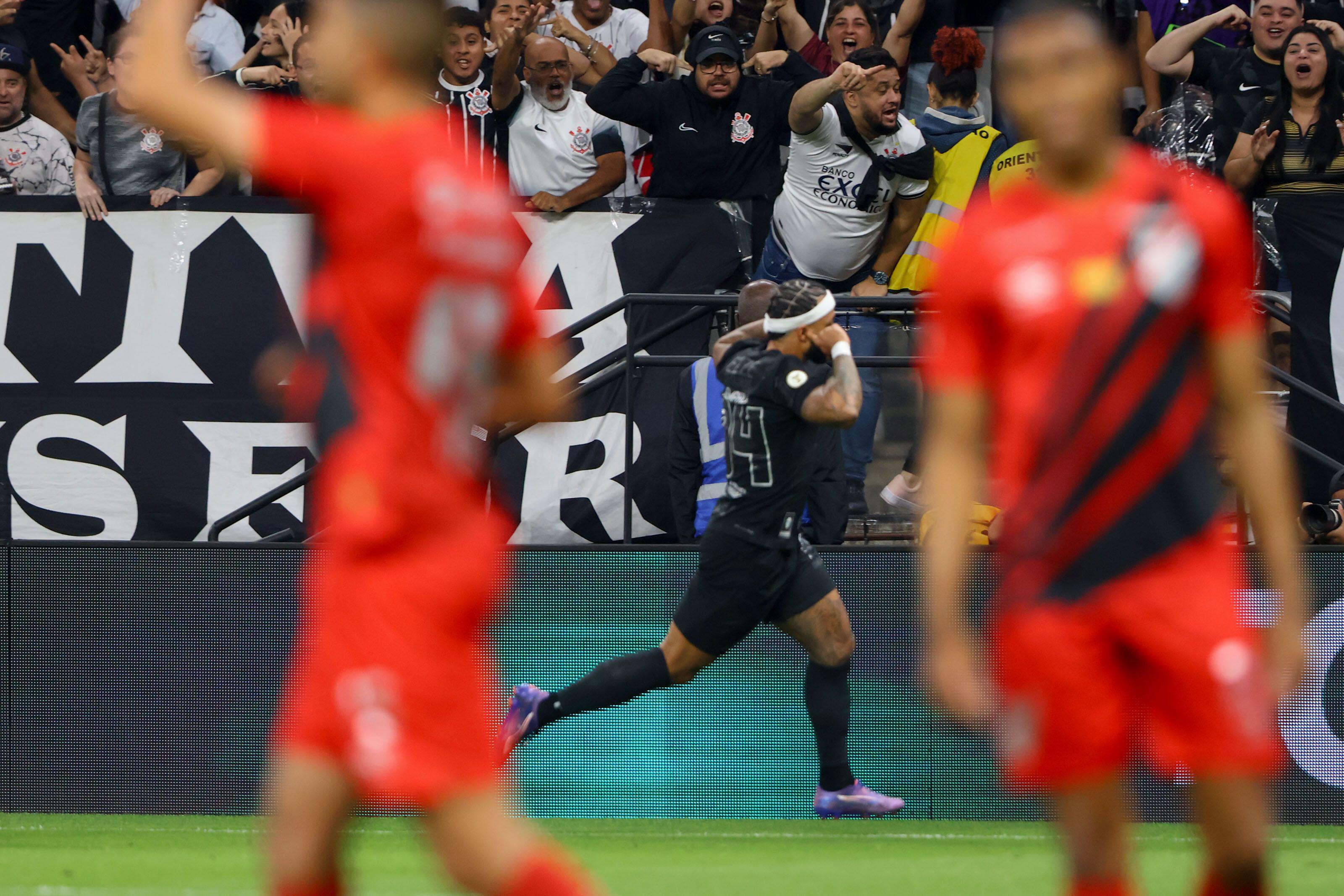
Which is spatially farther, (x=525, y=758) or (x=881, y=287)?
(x=881, y=287)

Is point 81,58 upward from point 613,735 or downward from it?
upward

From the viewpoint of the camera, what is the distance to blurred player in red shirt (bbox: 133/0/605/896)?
3.00 metres

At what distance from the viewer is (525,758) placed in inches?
304

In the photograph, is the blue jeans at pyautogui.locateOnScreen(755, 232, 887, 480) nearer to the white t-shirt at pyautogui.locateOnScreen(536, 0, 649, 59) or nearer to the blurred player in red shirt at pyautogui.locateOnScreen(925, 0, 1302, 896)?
the white t-shirt at pyautogui.locateOnScreen(536, 0, 649, 59)

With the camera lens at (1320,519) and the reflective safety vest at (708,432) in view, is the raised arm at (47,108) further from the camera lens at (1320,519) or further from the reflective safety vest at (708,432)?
the camera lens at (1320,519)

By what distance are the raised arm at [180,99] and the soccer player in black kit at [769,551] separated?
391 cm

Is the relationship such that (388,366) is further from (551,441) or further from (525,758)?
(551,441)

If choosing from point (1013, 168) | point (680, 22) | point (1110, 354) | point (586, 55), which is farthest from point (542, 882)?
point (680, 22)

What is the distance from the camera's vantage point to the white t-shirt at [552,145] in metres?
9.86

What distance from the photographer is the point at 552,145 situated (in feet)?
32.3

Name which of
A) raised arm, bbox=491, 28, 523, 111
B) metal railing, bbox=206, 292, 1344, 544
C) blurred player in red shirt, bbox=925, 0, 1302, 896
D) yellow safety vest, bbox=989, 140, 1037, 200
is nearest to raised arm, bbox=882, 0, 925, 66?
yellow safety vest, bbox=989, 140, 1037, 200

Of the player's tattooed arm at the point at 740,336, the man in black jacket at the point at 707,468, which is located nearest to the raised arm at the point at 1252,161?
the man in black jacket at the point at 707,468

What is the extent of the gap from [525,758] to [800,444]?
2.06 meters

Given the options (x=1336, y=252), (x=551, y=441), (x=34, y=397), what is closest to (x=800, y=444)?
(x=551, y=441)
